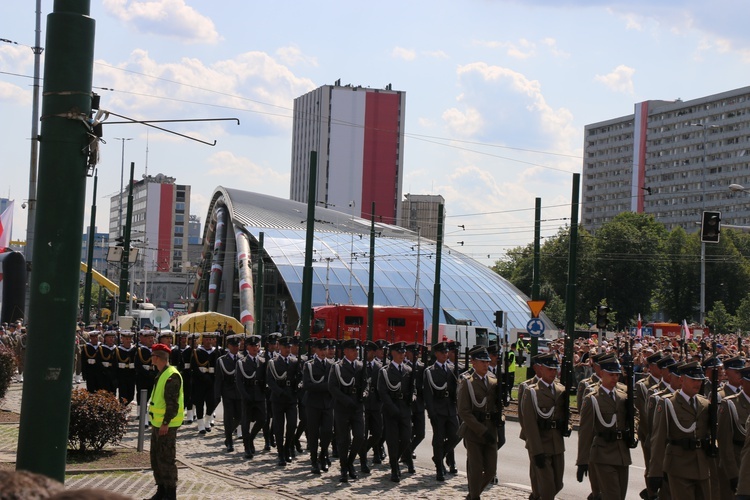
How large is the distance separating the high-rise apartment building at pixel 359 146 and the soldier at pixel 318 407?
126890mm

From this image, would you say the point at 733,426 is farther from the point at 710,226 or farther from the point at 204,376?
the point at 710,226

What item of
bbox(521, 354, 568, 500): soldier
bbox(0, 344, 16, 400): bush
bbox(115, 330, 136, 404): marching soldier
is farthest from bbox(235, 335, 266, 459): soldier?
bbox(521, 354, 568, 500): soldier

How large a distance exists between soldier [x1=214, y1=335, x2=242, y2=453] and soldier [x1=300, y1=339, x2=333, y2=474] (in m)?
2.08

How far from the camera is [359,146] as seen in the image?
479 feet

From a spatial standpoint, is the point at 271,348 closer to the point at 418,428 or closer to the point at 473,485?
the point at 418,428

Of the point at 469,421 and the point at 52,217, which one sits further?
the point at 469,421

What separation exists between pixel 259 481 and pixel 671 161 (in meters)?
141

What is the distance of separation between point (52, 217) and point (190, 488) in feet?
20.9

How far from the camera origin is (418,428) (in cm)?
1485

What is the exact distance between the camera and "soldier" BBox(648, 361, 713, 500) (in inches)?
363

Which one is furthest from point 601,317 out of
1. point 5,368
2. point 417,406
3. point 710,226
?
point 5,368

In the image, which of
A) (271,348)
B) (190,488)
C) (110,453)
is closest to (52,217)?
(190,488)

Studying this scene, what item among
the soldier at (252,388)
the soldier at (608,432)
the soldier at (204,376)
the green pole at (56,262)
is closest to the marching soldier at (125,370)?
the soldier at (204,376)

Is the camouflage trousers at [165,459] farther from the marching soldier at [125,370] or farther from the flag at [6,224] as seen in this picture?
the flag at [6,224]
